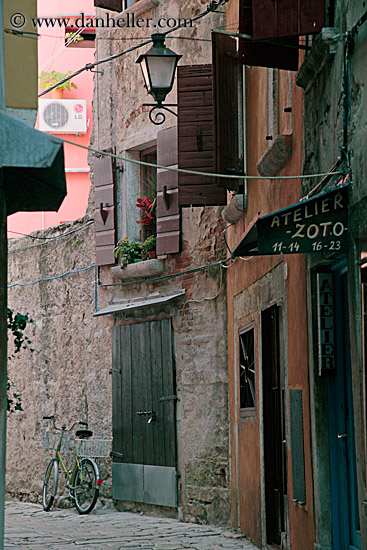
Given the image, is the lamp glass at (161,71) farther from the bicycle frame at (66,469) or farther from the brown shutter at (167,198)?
the bicycle frame at (66,469)

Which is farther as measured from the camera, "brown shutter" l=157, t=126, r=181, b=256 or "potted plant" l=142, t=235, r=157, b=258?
"potted plant" l=142, t=235, r=157, b=258

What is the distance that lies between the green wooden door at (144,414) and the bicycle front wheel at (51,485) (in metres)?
0.84

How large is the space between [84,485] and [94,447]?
51 centimetres

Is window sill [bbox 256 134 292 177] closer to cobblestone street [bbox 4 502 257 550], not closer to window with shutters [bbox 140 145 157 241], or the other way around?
cobblestone street [bbox 4 502 257 550]

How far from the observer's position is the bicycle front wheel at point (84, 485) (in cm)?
1153

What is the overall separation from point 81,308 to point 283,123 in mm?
6308

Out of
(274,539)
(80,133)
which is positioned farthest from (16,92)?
(80,133)

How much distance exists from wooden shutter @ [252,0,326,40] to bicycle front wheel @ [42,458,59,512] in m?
7.72

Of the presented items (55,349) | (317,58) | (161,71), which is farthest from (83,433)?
(317,58)

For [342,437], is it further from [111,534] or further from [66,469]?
[66,469]

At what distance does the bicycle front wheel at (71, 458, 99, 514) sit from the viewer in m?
11.5

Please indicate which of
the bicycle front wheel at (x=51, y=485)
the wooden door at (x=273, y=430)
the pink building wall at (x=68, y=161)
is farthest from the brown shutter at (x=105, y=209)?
the pink building wall at (x=68, y=161)

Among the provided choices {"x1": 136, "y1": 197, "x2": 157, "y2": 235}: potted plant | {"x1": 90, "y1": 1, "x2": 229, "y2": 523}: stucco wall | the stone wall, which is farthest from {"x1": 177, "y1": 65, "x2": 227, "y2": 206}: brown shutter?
the stone wall

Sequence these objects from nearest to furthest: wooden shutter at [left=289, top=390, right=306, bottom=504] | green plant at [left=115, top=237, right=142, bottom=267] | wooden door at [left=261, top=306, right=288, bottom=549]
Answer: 1. wooden shutter at [left=289, top=390, right=306, bottom=504]
2. wooden door at [left=261, top=306, right=288, bottom=549]
3. green plant at [left=115, top=237, right=142, bottom=267]
